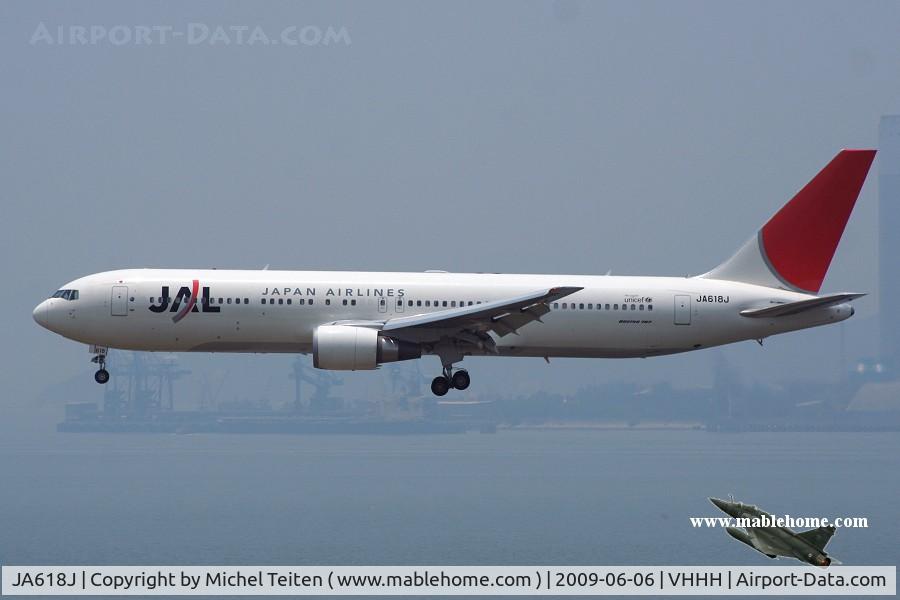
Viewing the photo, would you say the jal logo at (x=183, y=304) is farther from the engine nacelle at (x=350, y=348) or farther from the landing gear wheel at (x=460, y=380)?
the landing gear wheel at (x=460, y=380)

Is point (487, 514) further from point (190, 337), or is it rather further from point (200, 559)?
point (190, 337)

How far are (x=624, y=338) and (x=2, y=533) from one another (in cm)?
10531

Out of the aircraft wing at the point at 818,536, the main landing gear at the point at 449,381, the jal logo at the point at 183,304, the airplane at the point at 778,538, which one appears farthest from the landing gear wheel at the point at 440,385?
the aircraft wing at the point at 818,536

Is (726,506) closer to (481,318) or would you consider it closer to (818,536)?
(818,536)

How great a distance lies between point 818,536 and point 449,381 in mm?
16697

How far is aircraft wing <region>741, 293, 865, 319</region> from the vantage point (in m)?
45.0

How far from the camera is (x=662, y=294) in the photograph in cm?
4634

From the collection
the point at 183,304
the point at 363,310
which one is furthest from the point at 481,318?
the point at 183,304

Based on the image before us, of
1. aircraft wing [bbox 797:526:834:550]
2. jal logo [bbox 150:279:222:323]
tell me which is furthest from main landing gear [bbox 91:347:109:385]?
aircraft wing [bbox 797:526:834:550]

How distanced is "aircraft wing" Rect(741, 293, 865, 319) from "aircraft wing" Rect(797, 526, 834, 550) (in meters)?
9.24

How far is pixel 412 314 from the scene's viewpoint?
146 feet

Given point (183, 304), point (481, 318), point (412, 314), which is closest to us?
point (481, 318)

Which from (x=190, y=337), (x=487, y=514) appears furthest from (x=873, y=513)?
(x=190, y=337)

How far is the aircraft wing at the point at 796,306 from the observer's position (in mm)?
45000
